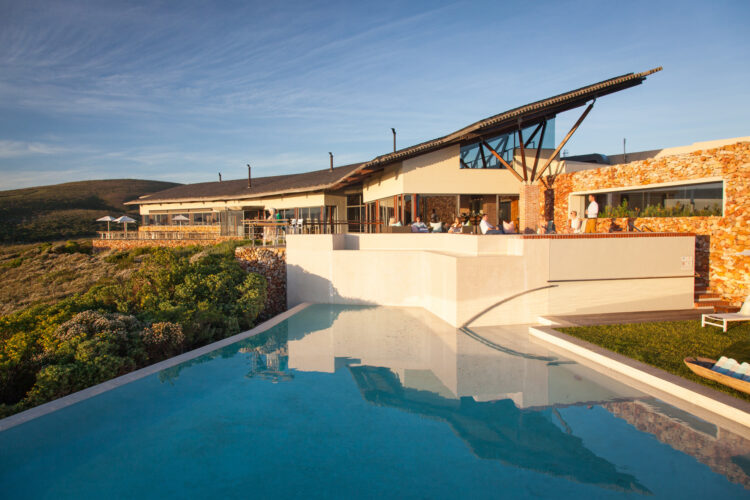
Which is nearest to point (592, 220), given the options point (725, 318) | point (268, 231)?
point (725, 318)

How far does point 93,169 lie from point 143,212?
836 inches

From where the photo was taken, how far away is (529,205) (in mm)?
15469

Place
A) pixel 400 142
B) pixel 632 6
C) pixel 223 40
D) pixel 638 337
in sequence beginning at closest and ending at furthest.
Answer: pixel 638 337 < pixel 632 6 < pixel 223 40 < pixel 400 142

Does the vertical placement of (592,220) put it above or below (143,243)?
above

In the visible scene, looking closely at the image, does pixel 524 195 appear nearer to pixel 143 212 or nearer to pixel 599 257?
pixel 599 257

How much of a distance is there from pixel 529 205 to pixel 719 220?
5.73 m

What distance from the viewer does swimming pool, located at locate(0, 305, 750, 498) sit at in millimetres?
3719

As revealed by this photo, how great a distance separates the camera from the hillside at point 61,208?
148ft

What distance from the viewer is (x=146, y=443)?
4441 millimetres

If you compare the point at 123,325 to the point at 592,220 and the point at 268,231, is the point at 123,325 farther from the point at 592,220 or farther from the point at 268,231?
the point at 592,220

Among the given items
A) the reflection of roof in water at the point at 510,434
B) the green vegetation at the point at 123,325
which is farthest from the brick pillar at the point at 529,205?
the reflection of roof in water at the point at 510,434

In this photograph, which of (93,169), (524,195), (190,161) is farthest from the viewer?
(93,169)

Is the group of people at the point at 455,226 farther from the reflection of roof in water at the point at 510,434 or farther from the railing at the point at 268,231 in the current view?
the reflection of roof in water at the point at 510,434

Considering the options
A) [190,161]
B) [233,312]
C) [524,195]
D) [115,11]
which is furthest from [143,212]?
[524,195]
